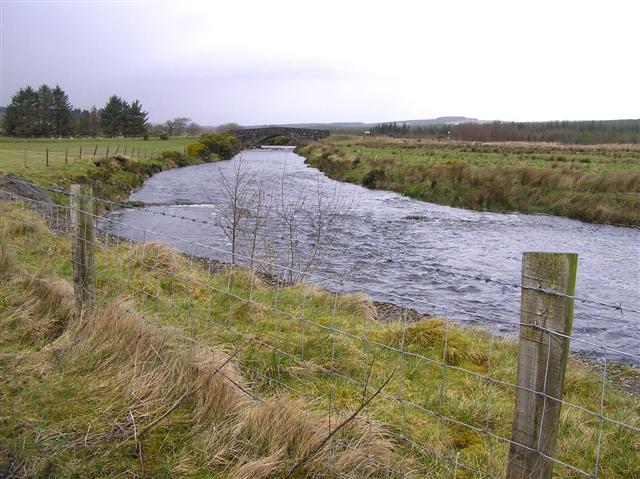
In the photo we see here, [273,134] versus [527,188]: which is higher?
[273,134]

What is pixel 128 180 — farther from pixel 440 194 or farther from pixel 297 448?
pixel 297 448

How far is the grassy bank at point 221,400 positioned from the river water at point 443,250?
0.98 meters

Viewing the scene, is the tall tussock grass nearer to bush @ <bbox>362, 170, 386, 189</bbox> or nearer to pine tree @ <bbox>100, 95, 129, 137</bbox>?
bush @ <bbox>362, 170, 386, 189</bbox>

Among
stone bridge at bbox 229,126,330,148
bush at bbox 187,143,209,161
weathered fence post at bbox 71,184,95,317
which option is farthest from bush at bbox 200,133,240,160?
weathered fence post at bbox 71,184,95,317

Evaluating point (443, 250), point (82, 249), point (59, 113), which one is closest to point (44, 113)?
point (59, 113)

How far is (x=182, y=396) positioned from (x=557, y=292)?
2599 millimetres

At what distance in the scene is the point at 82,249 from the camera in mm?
5461

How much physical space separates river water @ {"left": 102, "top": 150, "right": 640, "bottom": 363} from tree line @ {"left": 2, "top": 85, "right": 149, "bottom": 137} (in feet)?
184

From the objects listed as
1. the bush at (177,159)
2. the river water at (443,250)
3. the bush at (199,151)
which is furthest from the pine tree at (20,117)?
the river water at (443,250)

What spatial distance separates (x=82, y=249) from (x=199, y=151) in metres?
48.1

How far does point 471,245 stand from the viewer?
17141mm

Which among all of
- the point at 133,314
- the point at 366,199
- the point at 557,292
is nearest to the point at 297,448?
the point at 557,292

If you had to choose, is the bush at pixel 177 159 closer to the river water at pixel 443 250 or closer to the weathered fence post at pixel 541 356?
the river water at pixel 443 250

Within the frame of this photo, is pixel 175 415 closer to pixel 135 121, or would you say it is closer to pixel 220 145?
pixel 220 145
